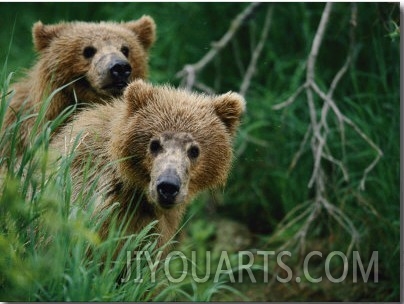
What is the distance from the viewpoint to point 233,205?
326 inches

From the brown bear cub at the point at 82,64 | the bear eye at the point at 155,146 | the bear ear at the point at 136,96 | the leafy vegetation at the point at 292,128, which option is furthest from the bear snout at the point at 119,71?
the leafy vegetation at the point at 292,128

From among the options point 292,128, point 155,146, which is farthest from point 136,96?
point 292,128

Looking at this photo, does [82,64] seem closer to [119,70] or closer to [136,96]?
[119,70]

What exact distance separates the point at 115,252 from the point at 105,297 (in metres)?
0.54

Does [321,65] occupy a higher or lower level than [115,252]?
higher

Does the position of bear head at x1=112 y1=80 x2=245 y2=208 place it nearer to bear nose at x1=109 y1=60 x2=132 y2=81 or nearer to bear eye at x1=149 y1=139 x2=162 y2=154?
bear eye at x1=149 y1=139 x2=162 y2=154

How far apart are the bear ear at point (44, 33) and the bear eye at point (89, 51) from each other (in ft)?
0.94

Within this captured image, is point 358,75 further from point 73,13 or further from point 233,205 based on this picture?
point 73,13

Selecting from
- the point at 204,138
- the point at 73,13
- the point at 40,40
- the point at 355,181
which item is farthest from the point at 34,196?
the point at 73,13

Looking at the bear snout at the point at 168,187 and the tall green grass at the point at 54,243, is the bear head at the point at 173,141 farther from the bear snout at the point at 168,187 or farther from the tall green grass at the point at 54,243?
the tall green grass at the point at 54,243

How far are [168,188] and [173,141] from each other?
0.31 m

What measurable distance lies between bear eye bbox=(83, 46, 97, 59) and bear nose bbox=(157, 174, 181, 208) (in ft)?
5.31

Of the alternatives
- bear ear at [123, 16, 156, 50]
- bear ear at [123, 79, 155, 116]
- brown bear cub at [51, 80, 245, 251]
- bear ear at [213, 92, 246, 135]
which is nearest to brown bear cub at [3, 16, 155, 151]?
bear ear at [123, 16, 156, 50]

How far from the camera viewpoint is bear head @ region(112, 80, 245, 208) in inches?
182
